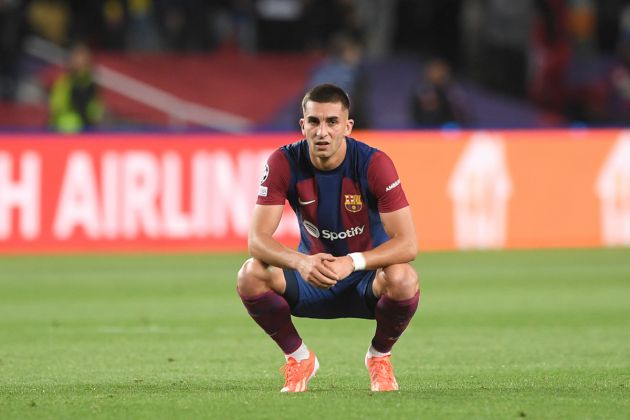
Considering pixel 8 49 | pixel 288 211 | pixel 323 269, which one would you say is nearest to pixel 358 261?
pixel 323 269

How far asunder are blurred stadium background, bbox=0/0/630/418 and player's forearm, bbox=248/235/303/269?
720 mm

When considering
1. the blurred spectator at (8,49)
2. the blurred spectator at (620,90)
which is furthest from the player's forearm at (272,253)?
the blurred spectator at (620,90)

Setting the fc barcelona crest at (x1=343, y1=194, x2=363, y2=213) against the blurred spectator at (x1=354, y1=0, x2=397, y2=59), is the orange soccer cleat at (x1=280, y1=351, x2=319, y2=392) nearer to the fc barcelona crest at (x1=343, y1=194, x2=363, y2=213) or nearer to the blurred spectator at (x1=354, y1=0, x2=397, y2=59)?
the fc barcelona crest at (x1=343, y1=194, x2=363, y2=213)

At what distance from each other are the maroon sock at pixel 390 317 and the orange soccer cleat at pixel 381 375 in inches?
3.1

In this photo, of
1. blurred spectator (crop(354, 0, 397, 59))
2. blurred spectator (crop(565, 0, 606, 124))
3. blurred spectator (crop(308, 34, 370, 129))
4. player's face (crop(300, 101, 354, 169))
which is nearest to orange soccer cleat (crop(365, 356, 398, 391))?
player's face (crop(300, 101, 354, 169))

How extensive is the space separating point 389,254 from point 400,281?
164 mm

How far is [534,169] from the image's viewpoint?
66.4 ft

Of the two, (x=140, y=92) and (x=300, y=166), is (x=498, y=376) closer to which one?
(x=300, y=166)

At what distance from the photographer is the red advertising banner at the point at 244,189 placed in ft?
61.6

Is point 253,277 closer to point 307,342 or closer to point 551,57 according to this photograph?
point 307,342

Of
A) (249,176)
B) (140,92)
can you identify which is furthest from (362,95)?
(140,92)

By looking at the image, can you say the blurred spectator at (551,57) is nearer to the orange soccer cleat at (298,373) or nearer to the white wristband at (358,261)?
the orange soccer cleat at (298,373)

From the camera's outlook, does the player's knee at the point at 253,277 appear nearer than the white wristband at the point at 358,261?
No

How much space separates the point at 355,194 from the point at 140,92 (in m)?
19.8
